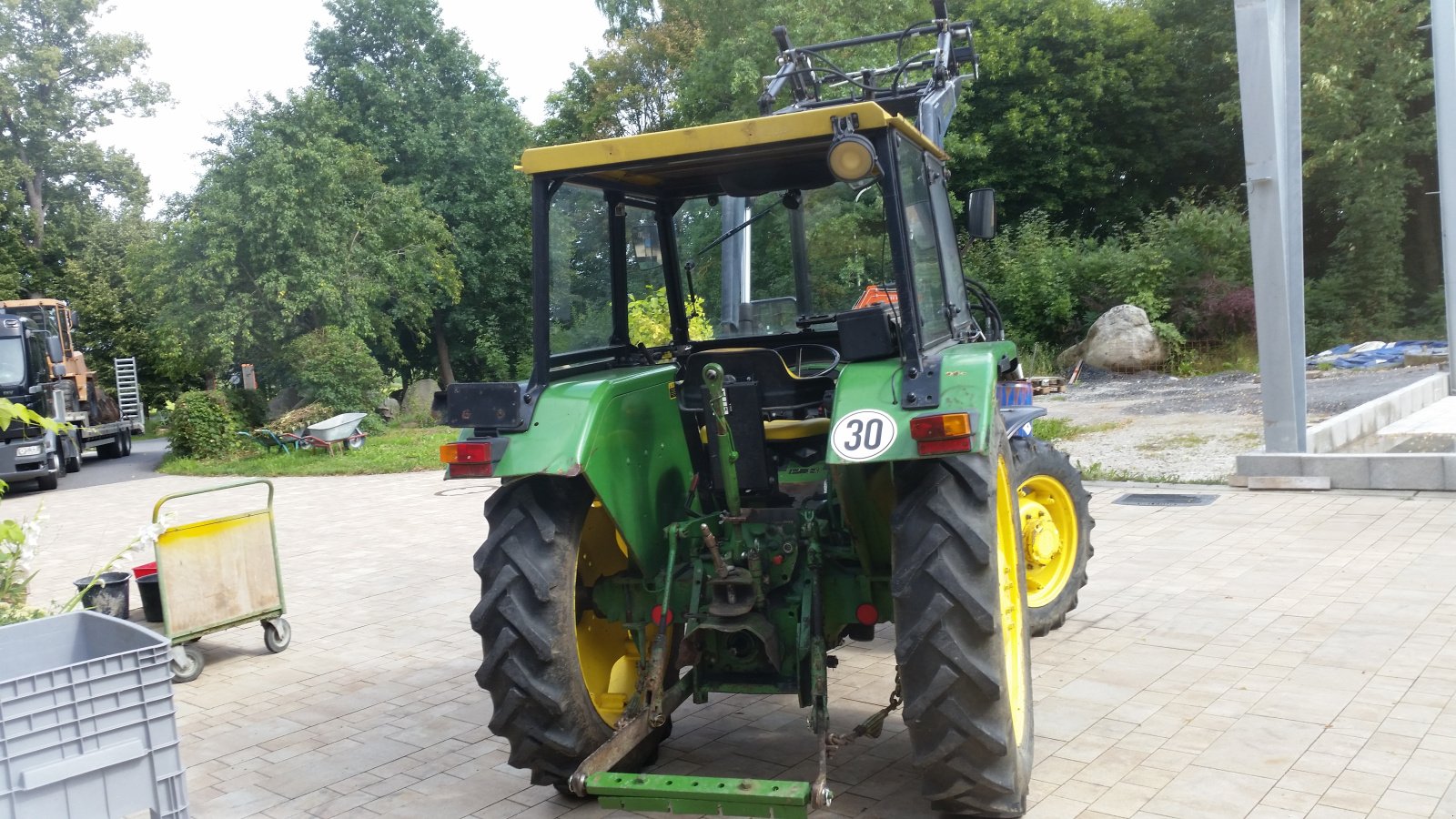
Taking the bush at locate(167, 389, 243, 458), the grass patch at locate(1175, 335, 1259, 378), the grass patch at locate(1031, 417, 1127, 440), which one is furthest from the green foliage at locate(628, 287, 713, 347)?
the grass patch at locate(1175, 335, 1259, 378)

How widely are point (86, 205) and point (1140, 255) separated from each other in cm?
3579

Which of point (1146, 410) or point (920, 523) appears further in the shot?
point (1146, 410)

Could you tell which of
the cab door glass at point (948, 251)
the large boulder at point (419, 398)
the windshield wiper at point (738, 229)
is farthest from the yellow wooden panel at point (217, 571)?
the large boulder at point (419, 398)

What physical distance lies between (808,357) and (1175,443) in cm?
925

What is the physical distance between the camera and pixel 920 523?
374 cm

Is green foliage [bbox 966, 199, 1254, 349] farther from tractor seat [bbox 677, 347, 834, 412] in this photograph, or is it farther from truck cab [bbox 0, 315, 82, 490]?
tractor seat [bbox 677, 347, 834, 412]

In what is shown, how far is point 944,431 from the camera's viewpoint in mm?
3629

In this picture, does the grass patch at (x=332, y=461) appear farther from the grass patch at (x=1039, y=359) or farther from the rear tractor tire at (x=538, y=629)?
the rear tractor tire at (x=538, y=629)

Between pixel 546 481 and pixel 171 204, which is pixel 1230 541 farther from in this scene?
pixel 171 204

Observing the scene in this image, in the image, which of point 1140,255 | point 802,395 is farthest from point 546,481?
point 1140,255

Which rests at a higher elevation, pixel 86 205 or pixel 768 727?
pixel 86 205

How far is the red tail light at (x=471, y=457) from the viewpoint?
4.06 meters

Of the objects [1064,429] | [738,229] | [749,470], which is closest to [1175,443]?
[1064,429]

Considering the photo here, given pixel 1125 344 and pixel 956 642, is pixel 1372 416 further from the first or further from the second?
pixel 956 642
